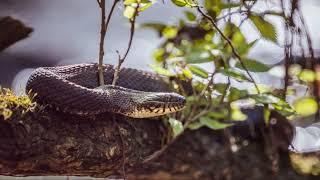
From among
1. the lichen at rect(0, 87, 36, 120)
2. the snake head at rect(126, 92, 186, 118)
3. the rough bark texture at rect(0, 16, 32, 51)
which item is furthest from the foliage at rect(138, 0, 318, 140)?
the lichen at rect(0, 87, 36, 120)

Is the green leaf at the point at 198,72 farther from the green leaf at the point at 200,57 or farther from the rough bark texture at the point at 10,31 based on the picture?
the rough bark texture at the point at 10,31

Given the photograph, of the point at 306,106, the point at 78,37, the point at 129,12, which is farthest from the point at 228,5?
the point at 78,37

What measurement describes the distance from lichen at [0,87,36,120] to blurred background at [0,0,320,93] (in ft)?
2.92

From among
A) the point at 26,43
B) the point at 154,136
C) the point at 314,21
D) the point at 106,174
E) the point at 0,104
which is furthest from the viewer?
the point at 314,21

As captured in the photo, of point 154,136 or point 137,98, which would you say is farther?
point 154,136

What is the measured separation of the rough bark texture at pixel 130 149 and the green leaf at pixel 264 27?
0.70 m

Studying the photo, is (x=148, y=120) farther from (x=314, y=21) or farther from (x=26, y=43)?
(x=314, y=21)

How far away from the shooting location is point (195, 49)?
2.76m

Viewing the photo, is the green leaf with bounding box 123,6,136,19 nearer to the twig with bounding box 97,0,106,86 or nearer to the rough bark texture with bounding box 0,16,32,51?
the twig with bounding box 97,0,106,86

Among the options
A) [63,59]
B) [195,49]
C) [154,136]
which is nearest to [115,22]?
[63,59]

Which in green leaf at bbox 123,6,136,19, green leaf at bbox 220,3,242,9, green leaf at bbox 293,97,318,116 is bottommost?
green leaf at bbox 293,97,318,116

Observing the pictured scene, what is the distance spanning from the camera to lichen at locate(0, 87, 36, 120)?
1677 mm

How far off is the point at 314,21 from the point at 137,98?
1.73m

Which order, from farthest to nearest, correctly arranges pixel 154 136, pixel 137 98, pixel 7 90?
pixel 154 136 < pixel 137 98 < pixel 7 90
